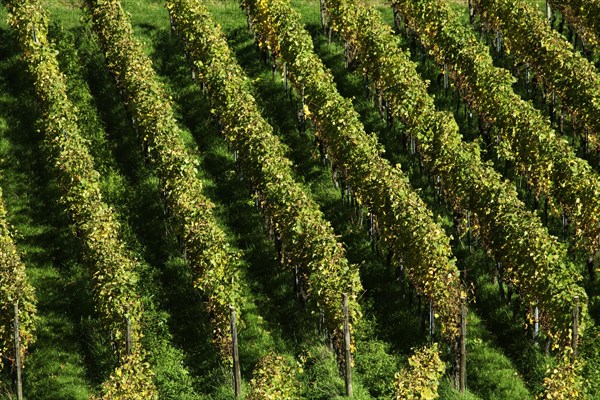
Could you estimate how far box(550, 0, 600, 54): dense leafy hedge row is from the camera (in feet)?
124

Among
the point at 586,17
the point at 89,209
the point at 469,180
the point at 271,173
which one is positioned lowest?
the point at 469,180

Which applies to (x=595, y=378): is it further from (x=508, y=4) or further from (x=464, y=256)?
(x=508, y=4)

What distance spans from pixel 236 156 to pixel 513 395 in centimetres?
1228

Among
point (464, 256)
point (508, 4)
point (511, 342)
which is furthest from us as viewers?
point (508, 4)

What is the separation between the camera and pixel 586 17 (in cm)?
3809

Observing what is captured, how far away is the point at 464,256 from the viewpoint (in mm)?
30438

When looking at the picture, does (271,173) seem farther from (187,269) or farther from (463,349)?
(463,349)

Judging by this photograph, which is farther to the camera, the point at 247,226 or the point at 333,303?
the point at 247,226

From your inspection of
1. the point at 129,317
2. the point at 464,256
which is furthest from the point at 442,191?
the point at 129,317

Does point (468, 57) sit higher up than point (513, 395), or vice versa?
point (468, 57)

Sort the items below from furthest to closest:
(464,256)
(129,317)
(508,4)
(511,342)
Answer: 1. (508,4)
2. (464,256)
3. (511,342)
4. (129,317)

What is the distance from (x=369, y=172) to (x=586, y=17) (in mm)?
13310

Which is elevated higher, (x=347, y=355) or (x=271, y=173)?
(x=271, y=173)

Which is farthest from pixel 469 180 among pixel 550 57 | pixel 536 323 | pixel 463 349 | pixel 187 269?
pixel 187 269
